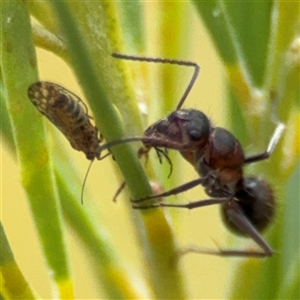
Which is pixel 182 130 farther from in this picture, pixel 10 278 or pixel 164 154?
pixel 10 278

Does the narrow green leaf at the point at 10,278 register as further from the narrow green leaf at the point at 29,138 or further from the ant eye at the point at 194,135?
the ant eye at the point at 194,135

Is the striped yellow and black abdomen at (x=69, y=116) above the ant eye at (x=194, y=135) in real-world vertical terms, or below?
above

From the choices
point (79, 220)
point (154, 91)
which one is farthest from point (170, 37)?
point (79, 220)

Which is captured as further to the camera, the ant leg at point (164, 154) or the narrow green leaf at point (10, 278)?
the ant leg at point (164, 154)

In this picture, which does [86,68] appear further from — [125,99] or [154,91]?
[154,91]

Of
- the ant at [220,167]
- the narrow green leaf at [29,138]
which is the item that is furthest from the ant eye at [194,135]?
the narrow green leaf at [29,138]

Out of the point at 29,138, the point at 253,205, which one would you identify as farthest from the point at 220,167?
the point at 29,138

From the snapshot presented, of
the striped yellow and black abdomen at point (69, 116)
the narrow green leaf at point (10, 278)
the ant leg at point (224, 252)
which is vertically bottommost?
the ant leg at point (224, 252)

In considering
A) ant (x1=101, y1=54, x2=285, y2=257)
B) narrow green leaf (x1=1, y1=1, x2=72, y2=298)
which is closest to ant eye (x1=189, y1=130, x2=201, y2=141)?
ant (x1=101, y1=54, x2=285, y2=257)

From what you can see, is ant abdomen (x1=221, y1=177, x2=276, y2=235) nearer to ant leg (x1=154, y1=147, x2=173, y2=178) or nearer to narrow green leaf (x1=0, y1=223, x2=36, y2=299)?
ant leg (x1=154, y1=147, x2=173, y2=178)
